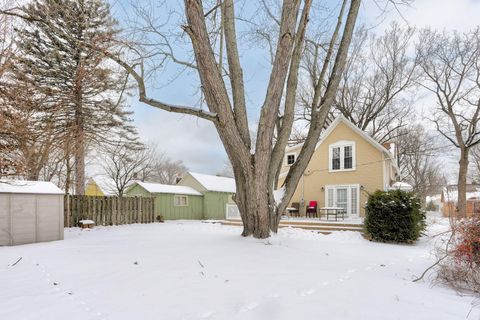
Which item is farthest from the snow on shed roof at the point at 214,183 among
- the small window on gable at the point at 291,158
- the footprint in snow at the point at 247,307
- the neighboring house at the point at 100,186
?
the footprint in snow at the point at 247,307

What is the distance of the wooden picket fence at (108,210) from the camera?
38.8ft

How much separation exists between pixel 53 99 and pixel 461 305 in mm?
14562

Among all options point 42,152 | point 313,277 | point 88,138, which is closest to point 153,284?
point 313,277

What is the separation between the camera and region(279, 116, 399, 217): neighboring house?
1448 centimetres

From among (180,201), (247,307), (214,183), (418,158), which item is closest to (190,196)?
(180,201)

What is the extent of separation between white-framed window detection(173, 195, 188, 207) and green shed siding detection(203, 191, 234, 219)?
166 cm

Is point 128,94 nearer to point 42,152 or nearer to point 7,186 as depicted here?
point 42,152

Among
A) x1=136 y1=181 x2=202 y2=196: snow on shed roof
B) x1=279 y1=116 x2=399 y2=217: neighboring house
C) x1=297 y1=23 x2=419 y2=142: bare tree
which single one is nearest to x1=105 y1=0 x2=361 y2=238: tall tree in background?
x1=279 y1=116 x2=399 y2=217: neighboring house

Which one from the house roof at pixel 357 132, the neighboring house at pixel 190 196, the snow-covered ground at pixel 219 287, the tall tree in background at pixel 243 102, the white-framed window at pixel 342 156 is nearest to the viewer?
the snow-covered ground at pixel 219 287

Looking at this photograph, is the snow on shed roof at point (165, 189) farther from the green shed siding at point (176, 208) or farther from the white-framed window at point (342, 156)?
the white-framed window at point (342, 156)

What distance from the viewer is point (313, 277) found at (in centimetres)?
363

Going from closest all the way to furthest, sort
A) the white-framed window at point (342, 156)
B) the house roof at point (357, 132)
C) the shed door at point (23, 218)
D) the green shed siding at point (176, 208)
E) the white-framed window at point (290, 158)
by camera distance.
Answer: the shed door at point (23, 218), the house roof at point (357, 132), the white-framed window at point (342, 156), the white-framed window at point (290, 158), the green shed siding at point (176, 208)

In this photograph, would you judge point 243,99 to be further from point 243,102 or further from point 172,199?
point 172,199

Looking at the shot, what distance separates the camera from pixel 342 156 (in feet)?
51.0
